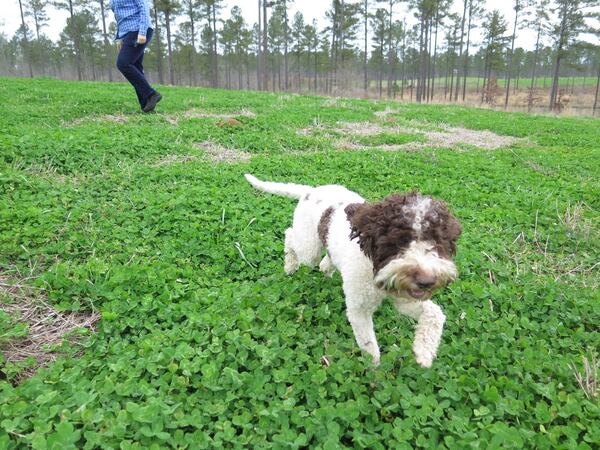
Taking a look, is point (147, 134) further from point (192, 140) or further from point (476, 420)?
point (476, 420)

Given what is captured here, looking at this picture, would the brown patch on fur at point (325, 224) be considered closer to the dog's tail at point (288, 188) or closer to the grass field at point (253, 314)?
the grass field at point (253, 314)

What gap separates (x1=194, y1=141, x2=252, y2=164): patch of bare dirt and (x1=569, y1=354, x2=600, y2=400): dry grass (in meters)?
6.74

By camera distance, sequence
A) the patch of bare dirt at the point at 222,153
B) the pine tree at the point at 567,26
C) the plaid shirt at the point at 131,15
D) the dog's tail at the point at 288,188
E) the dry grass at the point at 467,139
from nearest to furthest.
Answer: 1. the dog's tail at the point at 288,188
2. the patch of bare dirt at the point at 222,153
3. the plaid shirt at the point at 131,15
4. the dry grass at the point at 467,139
5. the pine tree at the point at 567,26

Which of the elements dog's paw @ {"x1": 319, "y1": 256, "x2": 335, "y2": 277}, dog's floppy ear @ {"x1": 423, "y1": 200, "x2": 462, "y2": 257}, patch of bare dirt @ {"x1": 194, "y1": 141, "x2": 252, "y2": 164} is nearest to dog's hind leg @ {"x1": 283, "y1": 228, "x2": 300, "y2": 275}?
dog's paw @ {"x1": 319, "y1": 256, "x2": 335, "y2": 277}

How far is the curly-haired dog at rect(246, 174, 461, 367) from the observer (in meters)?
2.61

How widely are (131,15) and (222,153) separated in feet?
13.2

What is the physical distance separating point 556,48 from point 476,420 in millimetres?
48568

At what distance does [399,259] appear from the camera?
8.61ft

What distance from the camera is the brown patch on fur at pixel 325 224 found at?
3.83 m

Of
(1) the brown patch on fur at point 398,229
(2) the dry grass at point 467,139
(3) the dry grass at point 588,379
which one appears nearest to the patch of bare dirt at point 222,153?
(2) the dry grass at point 467,139

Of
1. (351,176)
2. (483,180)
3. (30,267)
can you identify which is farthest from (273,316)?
(483,180)

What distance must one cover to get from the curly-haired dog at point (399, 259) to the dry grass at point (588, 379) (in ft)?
2.98

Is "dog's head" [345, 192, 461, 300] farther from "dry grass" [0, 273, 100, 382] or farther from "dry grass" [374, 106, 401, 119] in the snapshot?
"dry grass" [374, 106, 401, 119]

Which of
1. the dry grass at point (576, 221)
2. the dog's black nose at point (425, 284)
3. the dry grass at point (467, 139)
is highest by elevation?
the dry grass at point (467, 139)
